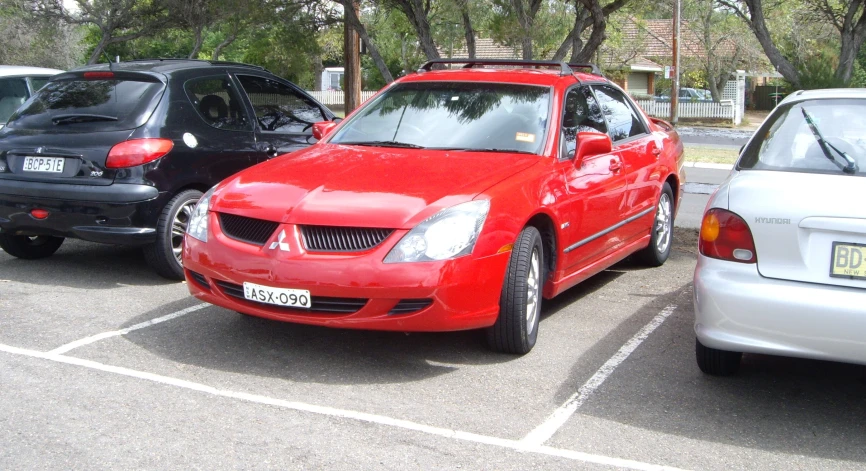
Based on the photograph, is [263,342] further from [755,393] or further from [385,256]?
[755,393]

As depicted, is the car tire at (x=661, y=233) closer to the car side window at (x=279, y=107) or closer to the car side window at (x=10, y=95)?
the car side window at (x=279, y=107)

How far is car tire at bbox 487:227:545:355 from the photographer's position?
5172 mm

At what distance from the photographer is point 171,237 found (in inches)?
276

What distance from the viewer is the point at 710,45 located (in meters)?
46.8

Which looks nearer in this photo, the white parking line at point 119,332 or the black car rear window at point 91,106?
the white parking line at point 119,332

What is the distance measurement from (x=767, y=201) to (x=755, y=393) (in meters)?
1.11

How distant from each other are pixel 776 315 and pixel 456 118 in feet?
8.82

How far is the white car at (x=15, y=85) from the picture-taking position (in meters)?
9.50

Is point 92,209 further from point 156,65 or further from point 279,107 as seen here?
point 279,107

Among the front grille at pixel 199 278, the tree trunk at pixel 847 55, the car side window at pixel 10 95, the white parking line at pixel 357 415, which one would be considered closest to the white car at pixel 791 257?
the white parking line at pixel 357 415

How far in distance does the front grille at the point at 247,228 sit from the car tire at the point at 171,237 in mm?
1751

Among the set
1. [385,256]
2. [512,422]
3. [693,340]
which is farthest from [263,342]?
[693,340]


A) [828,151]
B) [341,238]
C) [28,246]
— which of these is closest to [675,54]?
[28,246]

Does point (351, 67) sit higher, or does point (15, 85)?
point (351, 67)
